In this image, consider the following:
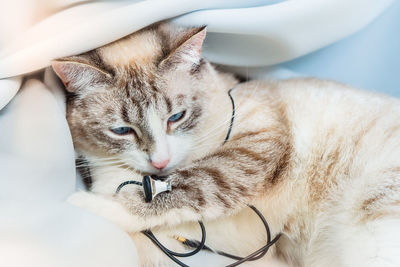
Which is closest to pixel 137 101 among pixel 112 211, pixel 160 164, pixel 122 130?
pixel 122 130

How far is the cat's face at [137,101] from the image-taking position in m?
1.34

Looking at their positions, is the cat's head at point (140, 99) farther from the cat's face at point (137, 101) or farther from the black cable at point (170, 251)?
the black cable at point (170, 251)

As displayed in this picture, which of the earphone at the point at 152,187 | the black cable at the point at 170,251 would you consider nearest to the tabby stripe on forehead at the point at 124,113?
the earphone at the point at 152,187

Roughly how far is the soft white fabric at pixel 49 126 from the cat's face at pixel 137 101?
8 cm

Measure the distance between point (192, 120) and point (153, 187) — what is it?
308 millimetres

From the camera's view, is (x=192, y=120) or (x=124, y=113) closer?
(x=124, y=113)

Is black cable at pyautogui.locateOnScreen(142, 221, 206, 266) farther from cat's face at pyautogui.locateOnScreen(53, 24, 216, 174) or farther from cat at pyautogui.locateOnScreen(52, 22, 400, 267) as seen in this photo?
cat's face at pyautogui.locateOnScreen(53, 24, 216, 174)

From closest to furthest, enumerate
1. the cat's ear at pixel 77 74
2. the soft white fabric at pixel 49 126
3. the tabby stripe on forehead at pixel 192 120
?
the soft white fabric at pixel 49 126, the cat's ear at pixel 77 74, the tabby stripe on forehead at pixel 192 120

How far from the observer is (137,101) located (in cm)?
134

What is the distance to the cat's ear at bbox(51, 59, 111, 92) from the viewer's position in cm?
122

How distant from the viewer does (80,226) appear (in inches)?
45.6

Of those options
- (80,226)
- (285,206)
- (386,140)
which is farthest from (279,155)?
(80,226)

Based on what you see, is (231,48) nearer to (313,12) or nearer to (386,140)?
(313,12)

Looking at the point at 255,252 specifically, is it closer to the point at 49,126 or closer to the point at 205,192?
the point at 205,192
